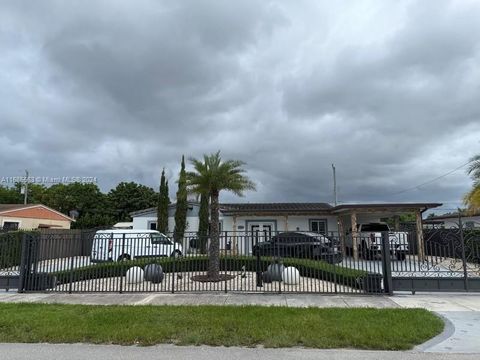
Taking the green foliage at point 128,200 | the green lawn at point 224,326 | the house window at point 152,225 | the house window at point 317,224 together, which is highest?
the green foliage at point 128,200

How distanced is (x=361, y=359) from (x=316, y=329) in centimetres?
149

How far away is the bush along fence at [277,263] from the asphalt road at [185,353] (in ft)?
18.2

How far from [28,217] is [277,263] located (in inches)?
1153

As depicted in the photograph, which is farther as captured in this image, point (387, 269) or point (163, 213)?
point (163, 213)

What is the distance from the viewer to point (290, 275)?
13102 millimetres

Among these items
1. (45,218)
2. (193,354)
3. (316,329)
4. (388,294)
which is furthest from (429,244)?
(45,218)

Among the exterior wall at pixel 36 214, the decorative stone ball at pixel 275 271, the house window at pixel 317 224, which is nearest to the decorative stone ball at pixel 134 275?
the decorative stone ball at pixel 275 271

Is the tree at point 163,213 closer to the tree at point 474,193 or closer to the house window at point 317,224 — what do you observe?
the house window at point 317,224

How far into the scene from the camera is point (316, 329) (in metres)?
7.25

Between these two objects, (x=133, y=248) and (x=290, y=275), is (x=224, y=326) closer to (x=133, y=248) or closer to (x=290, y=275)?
(x=290, y=275)

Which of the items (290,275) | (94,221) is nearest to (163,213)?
(94,221)

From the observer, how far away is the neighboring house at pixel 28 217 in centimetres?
3228

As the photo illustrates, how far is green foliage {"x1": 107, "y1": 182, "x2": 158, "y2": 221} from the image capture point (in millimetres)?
50844

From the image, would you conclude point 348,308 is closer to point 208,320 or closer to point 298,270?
point 208,320
